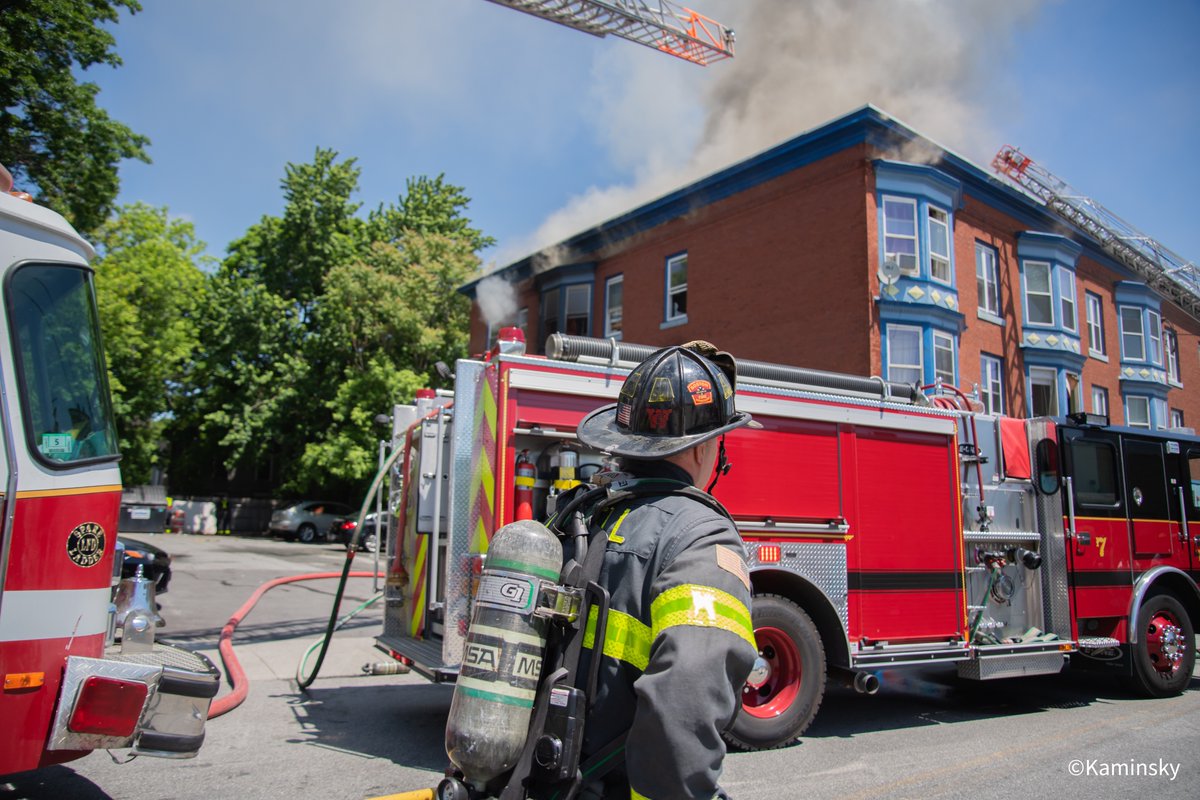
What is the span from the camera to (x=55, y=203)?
39.7 feet

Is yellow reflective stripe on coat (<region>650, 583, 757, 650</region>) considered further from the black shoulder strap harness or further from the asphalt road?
the asphalt road

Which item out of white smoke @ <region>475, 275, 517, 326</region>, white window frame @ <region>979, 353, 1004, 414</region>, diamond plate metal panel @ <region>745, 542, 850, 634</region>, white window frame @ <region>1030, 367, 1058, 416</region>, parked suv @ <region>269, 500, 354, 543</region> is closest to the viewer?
diamond plate metal panel @ <region>745, 542, 850, 634</region>

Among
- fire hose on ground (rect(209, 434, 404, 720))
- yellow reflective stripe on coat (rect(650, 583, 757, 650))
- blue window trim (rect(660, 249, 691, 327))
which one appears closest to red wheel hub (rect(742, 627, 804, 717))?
fire hose on ground (rect(209, 434, 404, 720))

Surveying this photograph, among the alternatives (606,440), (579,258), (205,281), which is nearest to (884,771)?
(606,440)

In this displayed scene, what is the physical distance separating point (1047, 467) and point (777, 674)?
3440 millimetres

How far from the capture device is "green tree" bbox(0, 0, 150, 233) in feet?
34.9

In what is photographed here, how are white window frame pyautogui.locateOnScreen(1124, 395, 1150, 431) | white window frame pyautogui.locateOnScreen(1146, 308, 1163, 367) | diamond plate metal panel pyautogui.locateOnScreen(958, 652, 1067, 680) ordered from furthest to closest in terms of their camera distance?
white window frame pyautogui.locateOnScreen(1146, 308, 1163, 367) < white window frame pyautogui.locateOnScreen(1124, 395, 1150, 431) < diamond plate metal panel pyautogui.locateOnScreen(958, 652, 1067, 680)

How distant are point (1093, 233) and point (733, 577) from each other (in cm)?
2378

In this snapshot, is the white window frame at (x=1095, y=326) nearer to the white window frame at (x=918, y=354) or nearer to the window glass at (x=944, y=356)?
the window glass at (x=944, y=356)

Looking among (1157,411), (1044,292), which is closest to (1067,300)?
(1044,292)

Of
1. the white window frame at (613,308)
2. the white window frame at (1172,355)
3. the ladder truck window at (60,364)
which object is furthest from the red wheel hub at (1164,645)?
the white window frame at (1172,355)

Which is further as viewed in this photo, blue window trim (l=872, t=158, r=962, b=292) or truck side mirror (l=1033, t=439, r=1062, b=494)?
blue window trim (l=872, t=158, r=962, b=292)

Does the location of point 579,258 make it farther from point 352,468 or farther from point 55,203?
point 55,203

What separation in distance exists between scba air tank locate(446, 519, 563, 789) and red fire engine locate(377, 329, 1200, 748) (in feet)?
10.9
